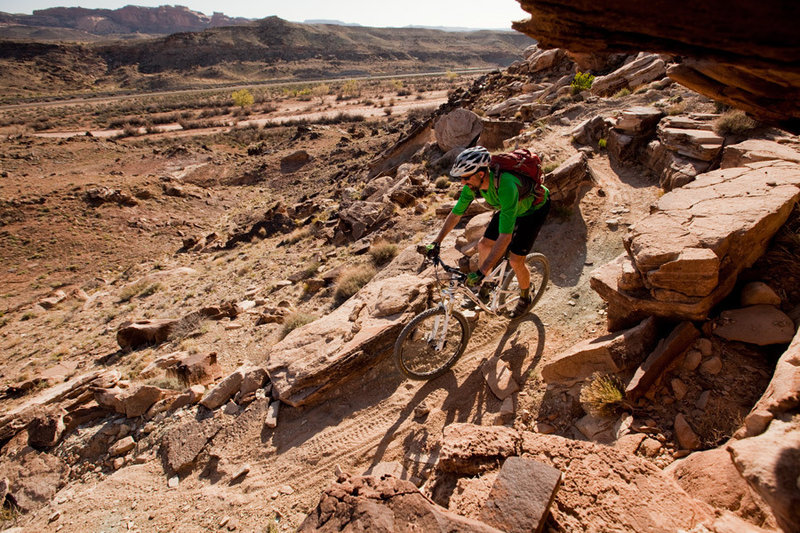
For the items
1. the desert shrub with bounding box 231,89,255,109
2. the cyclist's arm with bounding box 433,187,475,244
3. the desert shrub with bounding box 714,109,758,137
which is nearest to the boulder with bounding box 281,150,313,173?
the desert shrub with bounding box 714,109,758,137

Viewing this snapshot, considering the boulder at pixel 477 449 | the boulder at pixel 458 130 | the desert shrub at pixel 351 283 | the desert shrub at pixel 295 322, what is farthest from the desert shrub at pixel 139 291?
the boulder at pixel 477 449

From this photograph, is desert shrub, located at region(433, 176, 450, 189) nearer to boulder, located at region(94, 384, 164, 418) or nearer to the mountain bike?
the mountain bike

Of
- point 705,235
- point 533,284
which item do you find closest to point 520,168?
point 705,235

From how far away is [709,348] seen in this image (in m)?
4.08

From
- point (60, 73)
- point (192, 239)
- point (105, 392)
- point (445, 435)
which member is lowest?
point (192, 239)

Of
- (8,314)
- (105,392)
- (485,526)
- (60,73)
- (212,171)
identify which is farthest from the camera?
(60,73)

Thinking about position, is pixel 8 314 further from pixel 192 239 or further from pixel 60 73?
pixel 60 73

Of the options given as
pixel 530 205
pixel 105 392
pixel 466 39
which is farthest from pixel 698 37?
pixel 466 39

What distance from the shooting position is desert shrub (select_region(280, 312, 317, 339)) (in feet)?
29.0

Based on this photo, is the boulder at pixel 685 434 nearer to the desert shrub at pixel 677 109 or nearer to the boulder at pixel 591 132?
the desert shrub at pixel 677 109

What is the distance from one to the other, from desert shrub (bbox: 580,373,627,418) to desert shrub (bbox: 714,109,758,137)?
641 centimetres

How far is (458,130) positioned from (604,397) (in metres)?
15.4

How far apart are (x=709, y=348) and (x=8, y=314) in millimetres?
21466

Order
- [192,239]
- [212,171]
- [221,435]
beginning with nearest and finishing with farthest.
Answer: [221,435] < [192,239] < [212,171]
